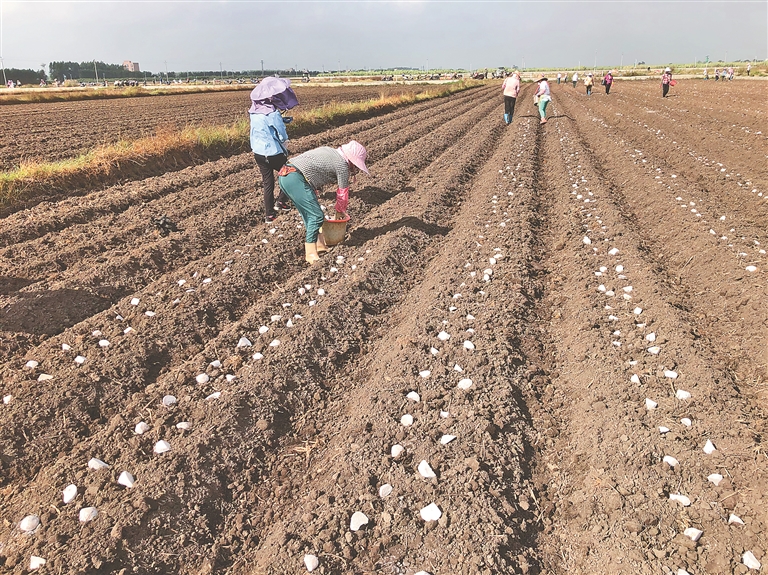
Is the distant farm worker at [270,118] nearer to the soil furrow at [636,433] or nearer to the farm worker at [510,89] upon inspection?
the soil furrow at [636,433]

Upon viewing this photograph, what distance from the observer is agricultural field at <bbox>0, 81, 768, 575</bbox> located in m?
2.51

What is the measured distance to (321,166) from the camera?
5.68 meters

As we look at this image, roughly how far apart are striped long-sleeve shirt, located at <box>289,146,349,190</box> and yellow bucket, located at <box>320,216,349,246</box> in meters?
0.66

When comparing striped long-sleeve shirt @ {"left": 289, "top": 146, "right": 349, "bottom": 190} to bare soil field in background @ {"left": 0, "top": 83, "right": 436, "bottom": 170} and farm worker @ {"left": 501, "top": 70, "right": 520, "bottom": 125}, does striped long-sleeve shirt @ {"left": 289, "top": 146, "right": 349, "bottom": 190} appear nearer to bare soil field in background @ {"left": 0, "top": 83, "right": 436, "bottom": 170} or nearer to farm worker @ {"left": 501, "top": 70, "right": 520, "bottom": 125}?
bare soil field in background @ {"left": 0, "top": 83, "right": 436, "bottom": 170}

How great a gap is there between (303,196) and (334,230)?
2.86 ft

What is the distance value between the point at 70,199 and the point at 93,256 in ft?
9.24

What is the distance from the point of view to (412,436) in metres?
3.17

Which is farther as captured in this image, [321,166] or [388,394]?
[321,166]

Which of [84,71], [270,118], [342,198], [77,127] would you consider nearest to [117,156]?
[270,118]

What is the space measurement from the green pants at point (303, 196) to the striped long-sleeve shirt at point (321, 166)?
0.30ft

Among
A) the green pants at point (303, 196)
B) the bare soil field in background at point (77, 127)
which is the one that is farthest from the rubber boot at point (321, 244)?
the bare soil field in background at point (77, 127)

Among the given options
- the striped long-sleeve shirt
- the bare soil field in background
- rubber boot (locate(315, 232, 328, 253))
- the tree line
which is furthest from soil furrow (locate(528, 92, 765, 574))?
the tree line

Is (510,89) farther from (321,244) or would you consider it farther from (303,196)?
(303,196)

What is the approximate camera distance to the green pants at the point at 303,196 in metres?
5.59
